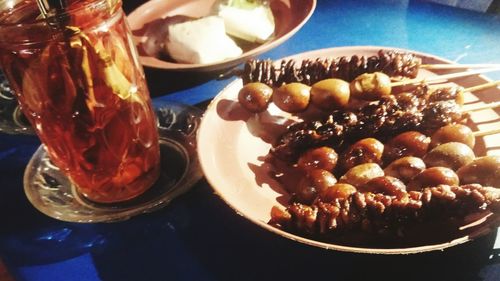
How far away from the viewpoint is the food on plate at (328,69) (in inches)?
57.0

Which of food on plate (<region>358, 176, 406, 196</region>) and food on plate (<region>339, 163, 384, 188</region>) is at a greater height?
food on plate (<region>358, 176, 406, 196</region>)

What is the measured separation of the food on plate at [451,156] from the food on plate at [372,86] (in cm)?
30

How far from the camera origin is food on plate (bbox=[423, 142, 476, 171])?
111 centimetres

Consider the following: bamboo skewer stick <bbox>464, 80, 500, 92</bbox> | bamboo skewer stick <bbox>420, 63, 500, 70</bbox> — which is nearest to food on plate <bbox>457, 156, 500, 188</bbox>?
bamboo skewer stick <bbox>464, 80, 500, 92</bbox>

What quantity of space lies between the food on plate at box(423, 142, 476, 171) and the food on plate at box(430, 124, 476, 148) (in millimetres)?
30

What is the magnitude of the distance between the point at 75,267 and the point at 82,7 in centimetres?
63

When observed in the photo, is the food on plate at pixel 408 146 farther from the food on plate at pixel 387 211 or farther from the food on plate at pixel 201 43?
the food on plate at pixel 201 43

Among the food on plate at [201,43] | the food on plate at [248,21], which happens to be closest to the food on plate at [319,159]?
the food on plate at [201,43]

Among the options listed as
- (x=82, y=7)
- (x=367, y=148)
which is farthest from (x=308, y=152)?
(x=82, y=7)

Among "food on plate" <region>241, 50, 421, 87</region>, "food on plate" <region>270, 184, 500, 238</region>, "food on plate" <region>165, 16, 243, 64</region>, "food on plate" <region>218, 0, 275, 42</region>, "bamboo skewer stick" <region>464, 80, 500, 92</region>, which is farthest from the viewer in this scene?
"food on plate" <region>218, 0, 275, 42</region>

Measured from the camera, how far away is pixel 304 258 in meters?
1.04

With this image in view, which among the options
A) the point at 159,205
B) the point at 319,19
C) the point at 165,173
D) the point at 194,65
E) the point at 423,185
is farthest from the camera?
the point at 319,19

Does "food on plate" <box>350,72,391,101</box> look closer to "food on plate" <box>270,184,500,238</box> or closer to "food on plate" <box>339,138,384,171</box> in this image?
"food on plate" <box>339,138,384,171</box>

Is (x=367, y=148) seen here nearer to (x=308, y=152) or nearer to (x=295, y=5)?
(x=308, y=152)
